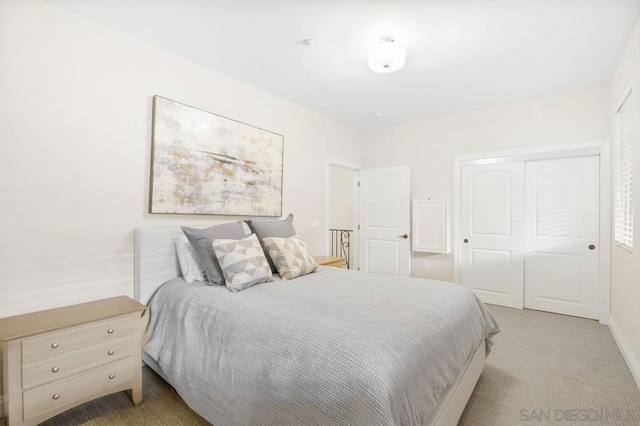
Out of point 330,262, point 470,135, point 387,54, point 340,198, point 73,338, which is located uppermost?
point 387,54

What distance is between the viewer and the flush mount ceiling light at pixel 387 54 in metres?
2.29

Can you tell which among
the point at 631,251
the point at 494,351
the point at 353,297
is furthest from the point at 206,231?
the point at 631,251

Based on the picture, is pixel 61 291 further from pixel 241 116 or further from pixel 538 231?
pixel 538 231

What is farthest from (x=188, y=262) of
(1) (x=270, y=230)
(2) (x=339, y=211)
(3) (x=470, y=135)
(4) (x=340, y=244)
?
(2) (x=339, y=211)

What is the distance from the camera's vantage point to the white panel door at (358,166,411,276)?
14.6 ft

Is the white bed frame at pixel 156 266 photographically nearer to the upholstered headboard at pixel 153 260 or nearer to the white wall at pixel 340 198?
the upholstered headboard at pixel 153 260

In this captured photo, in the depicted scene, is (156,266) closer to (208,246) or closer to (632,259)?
(208,246)

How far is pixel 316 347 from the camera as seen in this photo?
49.8 inches

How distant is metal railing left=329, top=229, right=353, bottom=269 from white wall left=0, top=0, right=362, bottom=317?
3.98 meters

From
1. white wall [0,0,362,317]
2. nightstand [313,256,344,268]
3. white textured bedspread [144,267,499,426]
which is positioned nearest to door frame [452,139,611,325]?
white textured bedspread [144,267,499,426]

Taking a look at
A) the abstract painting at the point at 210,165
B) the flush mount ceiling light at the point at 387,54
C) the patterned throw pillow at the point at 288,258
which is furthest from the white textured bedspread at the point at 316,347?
the flush mount ceiling light at the point at 387,54

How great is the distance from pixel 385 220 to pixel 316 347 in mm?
3559

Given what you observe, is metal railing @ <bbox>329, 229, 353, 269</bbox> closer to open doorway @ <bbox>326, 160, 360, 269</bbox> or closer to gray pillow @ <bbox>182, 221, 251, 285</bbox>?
open doorway @ <bbox>326, 160, 360, 269</bbox>

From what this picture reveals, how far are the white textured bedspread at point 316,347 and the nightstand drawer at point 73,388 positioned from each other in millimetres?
234
